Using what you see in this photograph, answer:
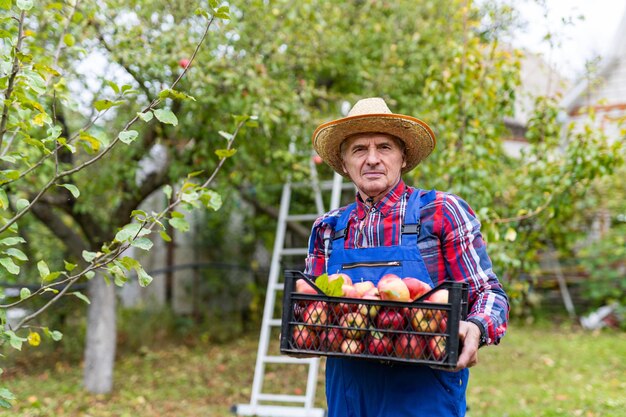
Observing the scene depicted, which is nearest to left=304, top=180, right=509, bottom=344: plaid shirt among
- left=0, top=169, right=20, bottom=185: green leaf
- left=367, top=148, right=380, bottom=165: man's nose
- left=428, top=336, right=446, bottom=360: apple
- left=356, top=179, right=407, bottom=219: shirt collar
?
left=356, top=179, right=407, bottom=219: shirt collar

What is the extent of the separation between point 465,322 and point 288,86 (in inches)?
145

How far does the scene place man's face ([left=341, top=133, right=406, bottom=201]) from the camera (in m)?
2.15

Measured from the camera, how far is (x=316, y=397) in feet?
18.9

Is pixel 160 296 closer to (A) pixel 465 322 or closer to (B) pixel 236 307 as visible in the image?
(B) pixel 236 307

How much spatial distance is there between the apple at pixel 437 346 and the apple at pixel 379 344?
0.11 metres

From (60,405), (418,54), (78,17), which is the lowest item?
(60,405)

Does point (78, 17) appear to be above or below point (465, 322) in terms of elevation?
above

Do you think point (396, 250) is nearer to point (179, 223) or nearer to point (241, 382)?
point (179, 223)

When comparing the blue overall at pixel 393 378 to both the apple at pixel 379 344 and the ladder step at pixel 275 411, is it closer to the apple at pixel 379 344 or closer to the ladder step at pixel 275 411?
the apple at pixel 379 344

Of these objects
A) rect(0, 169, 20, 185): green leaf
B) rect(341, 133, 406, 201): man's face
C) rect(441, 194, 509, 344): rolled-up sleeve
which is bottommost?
rect(441, 194, 509, 344): rolled-up sleeve

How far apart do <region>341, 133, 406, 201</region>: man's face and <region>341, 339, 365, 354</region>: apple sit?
62 cm

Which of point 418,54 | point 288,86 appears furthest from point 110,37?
point 418,54

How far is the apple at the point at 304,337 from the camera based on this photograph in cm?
176

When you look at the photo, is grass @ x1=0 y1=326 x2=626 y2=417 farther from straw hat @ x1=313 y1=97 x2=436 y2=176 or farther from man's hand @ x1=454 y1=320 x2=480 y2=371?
man's hand @ x1=454 y1=320 x2=480 y2=371
